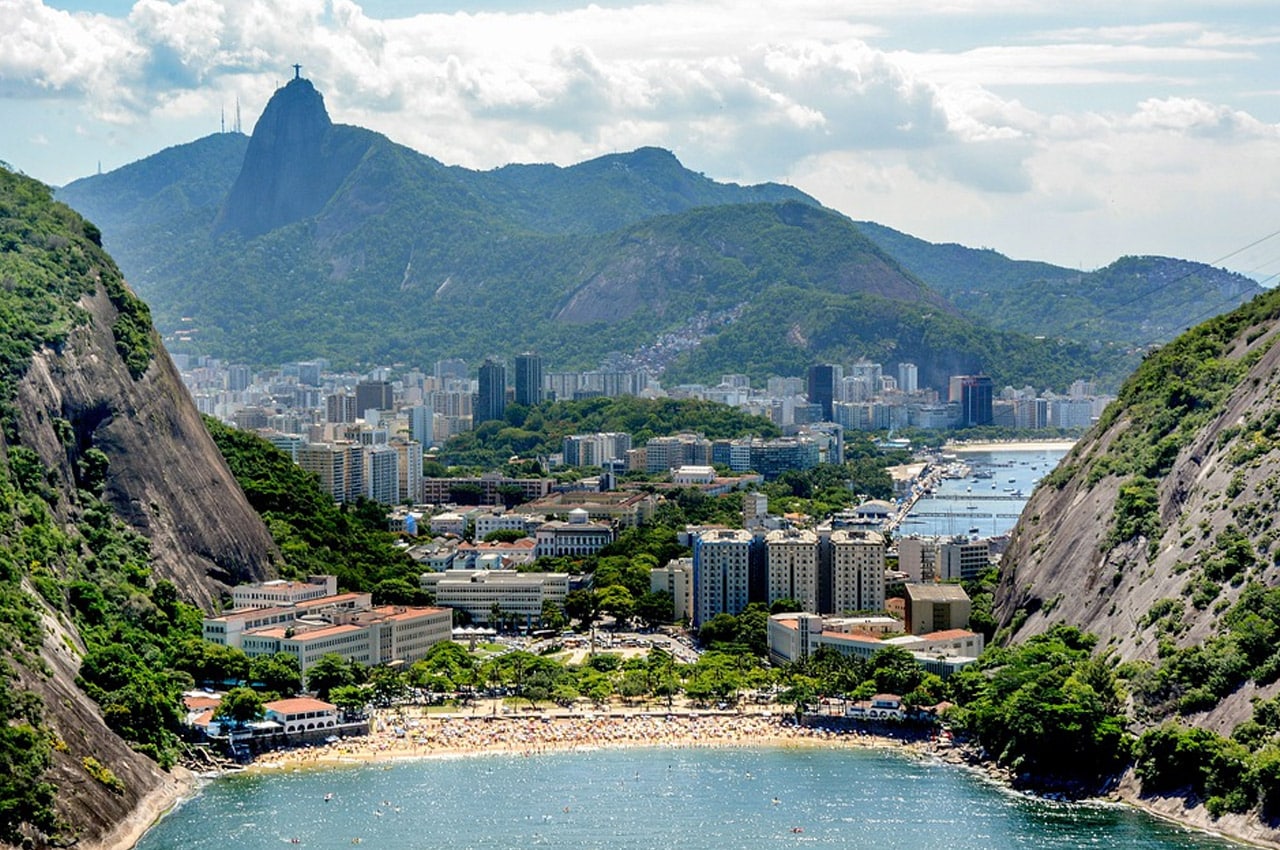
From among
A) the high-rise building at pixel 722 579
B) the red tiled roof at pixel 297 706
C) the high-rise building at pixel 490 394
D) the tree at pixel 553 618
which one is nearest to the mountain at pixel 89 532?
the red tiled roof at pixel 297 706

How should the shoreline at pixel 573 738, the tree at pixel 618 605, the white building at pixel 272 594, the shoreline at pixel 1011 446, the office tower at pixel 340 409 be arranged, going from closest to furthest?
the shoreline at pixel 573 738, the white building at pixel 272 594, the tree at pixel 618 605, the office tower at pixel 340 409, the shoreline at pixel 1011 446

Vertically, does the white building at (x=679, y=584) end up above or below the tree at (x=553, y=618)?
above

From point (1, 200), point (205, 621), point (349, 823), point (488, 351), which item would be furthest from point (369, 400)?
point (349, 823)

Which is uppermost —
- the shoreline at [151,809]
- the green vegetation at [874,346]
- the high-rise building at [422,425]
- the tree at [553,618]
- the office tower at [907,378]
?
the green vegetation at [874,346]

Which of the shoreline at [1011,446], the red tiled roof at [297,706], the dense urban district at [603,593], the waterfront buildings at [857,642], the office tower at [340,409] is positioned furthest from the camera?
the shoreline at [1011,446]

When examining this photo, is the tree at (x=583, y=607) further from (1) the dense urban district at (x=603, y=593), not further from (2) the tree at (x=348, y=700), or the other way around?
(2) the tree at (x=348, y=700)

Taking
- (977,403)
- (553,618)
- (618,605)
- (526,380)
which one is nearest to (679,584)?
(618,605)

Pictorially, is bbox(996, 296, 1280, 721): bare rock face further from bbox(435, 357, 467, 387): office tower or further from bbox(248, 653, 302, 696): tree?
bbox(435, 357, 467, 387): office tower

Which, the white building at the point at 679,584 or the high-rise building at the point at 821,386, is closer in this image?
the white building at the point at 679,584
